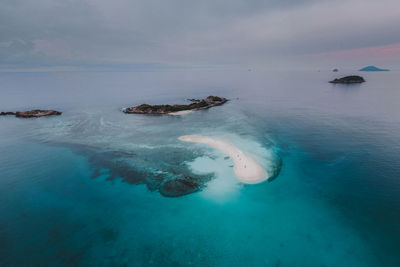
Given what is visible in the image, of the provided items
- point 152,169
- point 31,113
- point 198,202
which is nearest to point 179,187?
point 198,202

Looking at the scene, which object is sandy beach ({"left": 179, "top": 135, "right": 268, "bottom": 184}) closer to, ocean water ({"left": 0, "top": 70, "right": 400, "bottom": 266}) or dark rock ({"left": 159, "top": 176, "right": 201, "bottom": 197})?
ocean water ({"left": 0, "top": 70, "right": 400, "bottom": 266})

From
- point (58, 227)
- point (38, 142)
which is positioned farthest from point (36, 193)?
point (38, 142)

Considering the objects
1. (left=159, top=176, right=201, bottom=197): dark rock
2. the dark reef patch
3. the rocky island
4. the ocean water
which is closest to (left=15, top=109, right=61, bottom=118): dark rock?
the rocky island

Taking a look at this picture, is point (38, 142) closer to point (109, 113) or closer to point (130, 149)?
point (130, 149)

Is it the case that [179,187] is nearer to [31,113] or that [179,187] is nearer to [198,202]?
[198,202]

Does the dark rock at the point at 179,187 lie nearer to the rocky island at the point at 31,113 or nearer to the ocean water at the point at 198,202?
the ocean water at the point at 198,202
